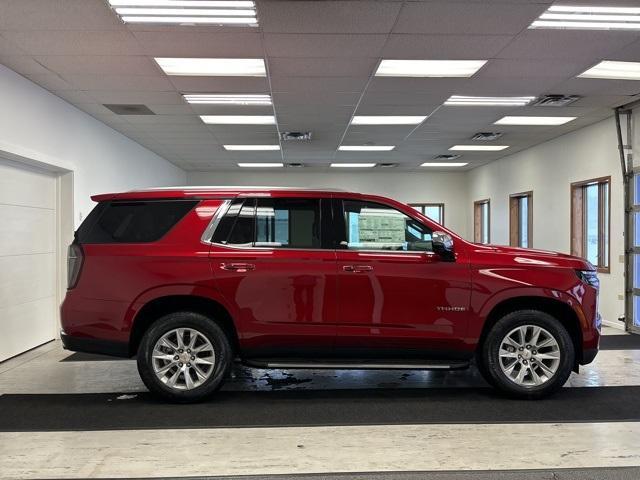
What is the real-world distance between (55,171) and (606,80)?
7329 millimetres

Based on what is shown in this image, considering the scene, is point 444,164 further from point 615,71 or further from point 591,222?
point 615,71

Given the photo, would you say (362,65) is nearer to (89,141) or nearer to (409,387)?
(409,387)

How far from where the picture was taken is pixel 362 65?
5883mm

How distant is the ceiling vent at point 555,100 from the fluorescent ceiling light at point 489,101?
14cm

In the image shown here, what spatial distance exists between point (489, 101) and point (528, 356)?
14.5ft

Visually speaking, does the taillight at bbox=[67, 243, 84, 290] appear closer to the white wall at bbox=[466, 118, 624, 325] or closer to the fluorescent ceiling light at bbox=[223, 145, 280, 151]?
the fluorescent ceiling light at bbox=[223, 145, 280, 151]

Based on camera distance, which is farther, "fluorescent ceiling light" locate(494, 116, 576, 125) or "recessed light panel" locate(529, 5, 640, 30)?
"fluorescent ceiling light" locate(494, 116, 576, 125)

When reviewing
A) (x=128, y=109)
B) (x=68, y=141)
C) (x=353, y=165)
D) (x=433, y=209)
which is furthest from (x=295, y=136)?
(x=433, y=209)

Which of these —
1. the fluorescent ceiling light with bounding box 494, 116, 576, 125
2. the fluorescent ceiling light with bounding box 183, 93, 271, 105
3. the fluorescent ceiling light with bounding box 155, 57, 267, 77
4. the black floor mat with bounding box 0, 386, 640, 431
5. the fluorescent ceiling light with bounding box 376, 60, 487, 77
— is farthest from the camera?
the fluorescent ceiling light with bounding box 494, 116, 576, 125

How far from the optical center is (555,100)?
296 inches

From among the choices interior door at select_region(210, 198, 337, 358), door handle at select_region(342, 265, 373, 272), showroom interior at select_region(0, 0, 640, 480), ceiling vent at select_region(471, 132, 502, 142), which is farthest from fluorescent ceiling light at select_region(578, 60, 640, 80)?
interior door at select_region(210, 198, 337, 358)

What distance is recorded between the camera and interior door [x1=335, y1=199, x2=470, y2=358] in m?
4.41

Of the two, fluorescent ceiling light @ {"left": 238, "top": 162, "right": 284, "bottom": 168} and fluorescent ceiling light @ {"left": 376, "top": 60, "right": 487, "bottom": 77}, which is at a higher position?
fluorescent ceiling light @ {"left": 238, "top": 162, "right": 284, "bottom": 168}

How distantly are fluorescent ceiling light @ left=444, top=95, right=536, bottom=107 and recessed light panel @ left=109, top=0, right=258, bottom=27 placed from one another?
377 cm
